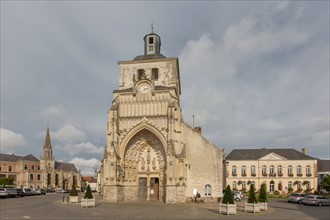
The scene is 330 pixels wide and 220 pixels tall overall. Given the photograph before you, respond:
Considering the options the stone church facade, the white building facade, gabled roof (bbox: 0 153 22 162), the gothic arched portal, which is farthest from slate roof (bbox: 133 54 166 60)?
gabled roof (bbox: 0 153 22 162)

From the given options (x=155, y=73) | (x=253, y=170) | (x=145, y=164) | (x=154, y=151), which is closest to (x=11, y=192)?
(x=145, y=164)

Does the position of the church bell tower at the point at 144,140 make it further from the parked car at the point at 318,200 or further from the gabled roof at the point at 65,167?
the gabled roof at the point at 65,167

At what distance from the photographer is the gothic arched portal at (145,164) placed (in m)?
33.6

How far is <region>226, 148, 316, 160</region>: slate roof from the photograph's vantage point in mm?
58794

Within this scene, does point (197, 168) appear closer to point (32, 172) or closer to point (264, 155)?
point (264, 155)

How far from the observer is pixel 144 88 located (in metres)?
34.4

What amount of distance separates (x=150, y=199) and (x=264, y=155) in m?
32.8

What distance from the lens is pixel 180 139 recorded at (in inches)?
1265

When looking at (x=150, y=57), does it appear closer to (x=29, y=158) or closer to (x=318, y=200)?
(x=318, y=200)

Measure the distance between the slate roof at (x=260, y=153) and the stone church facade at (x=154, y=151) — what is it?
A: 93.8 feet

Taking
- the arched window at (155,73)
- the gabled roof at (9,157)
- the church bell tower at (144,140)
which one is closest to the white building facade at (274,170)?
the church bell tower at (144,140)

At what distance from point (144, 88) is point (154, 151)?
6.96 meters

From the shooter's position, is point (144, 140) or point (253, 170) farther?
point (253, 170)

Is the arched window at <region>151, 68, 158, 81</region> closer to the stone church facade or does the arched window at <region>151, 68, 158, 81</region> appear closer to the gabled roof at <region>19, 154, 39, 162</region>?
the stone church facade
